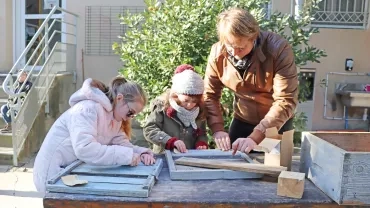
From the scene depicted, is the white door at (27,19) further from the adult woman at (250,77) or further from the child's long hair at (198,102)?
the adult woman at (250,77)

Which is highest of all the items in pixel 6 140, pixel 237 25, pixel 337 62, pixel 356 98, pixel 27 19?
pixel 27 19

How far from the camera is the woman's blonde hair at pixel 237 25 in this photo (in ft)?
6.62

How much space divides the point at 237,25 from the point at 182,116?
2.62ft

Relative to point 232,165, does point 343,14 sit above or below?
above

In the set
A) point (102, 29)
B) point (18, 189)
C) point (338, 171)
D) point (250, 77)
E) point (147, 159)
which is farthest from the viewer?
point (102, 29)

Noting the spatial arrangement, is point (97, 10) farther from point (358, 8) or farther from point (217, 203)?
point (217, 203)

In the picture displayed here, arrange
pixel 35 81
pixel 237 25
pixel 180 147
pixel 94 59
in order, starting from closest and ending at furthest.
Result: pixel 237 25 → pixel 180 147 → pixel 35 81 → pixel 94 59

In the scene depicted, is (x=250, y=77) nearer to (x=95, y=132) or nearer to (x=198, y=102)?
(x=198, y=102)

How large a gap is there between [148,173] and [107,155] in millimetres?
229

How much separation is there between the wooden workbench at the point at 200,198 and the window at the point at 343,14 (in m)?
5.24

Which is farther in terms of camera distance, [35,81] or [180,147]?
[35,81]

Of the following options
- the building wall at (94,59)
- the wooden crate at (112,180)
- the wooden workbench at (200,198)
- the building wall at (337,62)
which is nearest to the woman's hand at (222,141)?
the wooden crate at (112,180)

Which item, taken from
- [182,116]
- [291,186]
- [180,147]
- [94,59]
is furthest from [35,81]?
[291,186]

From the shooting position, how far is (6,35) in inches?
284
